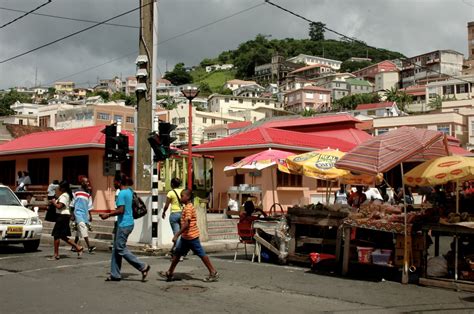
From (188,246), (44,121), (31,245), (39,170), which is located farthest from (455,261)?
(44,121)

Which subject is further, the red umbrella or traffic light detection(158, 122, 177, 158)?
traffic light detection(158, 122, 177, 158)

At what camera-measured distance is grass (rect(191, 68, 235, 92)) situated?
556 ft

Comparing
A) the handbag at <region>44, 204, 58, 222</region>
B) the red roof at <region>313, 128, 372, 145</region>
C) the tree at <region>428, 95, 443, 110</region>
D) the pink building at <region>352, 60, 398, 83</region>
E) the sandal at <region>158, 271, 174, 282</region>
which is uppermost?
the pink building at <region>352, 60, 398, 83</region>

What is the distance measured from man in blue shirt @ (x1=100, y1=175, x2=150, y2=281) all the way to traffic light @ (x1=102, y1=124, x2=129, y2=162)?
487 cm

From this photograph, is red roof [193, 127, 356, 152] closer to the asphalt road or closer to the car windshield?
the car windshield

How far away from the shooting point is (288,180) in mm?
24172

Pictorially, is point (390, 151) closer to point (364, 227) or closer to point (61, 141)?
point (364, 227)

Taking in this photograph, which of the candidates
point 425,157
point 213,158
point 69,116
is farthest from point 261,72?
point 425,157

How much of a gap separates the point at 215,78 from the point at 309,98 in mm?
60767

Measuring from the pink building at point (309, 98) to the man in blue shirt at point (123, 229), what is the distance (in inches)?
4348

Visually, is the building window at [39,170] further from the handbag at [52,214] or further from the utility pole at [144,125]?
the handbag at [52,214]

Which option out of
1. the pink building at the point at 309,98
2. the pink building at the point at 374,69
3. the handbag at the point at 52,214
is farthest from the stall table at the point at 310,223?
the pink building at the point at 374,69

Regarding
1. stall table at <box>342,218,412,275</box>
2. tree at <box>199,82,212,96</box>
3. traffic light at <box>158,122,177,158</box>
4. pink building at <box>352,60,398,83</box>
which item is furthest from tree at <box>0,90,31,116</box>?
stall table at <box>342,218,412,275</box>

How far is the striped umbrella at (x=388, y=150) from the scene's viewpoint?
9.82 m
